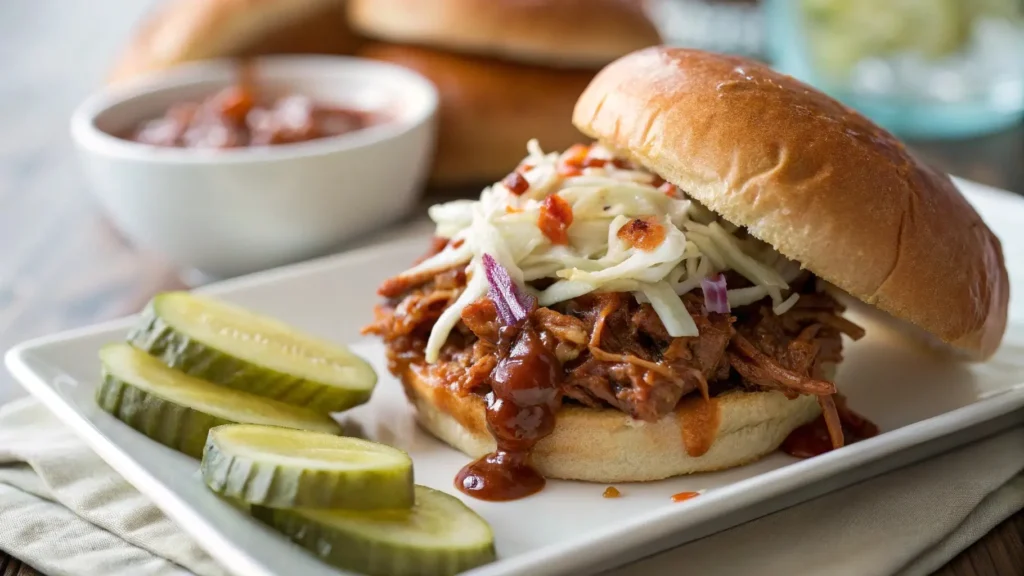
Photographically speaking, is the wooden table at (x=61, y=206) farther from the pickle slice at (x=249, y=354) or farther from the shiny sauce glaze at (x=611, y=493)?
the shiny sauce glaze at (x=611, y=493)

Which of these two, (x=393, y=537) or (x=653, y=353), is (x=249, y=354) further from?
(x=653, y=353)

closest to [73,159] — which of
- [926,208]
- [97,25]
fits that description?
[97,25]

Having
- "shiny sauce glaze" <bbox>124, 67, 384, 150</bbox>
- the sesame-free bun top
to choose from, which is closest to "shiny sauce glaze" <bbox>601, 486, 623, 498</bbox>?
the sesame-free bun top

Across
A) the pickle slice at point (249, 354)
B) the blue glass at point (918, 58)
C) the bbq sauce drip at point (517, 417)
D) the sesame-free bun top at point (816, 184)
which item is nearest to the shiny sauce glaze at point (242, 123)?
the pickle slice at point (249, 354)

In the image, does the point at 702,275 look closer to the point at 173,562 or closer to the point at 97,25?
the point at 173,562

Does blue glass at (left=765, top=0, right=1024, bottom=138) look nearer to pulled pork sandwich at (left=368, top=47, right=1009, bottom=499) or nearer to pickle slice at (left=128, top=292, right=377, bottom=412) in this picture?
pulled pork sandwich at (left=368, top=47, right=1009, bottom=499)

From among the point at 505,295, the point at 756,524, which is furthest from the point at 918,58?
the point at 756,524

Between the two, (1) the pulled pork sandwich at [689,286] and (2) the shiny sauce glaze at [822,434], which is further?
(2) the shiny sauce glaze at [822,434]
